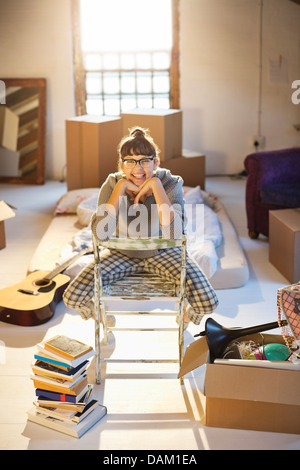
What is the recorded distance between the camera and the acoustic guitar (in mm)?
3488

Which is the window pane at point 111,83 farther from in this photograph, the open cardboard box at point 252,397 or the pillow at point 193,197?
the open cardboard box at point 252,397

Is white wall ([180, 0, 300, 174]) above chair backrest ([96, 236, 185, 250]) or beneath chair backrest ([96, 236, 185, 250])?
above

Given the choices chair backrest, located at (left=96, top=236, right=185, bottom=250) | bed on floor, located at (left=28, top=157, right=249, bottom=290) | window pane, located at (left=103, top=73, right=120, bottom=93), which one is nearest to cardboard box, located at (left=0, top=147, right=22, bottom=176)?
window pane, located at (left=103, top=73, right=120, bottom=93)

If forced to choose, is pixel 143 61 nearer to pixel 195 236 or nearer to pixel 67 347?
pixel 195 236

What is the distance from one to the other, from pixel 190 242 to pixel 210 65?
11.7 feet

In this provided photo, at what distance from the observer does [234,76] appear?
7293 mm

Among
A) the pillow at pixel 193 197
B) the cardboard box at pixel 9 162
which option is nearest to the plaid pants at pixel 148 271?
the pillow at pixel 193 197

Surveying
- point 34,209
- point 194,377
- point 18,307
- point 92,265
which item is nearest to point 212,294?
point 194,377

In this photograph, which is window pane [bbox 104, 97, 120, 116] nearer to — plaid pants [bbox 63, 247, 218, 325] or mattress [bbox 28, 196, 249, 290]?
mattress [bbox 28, 196, 249, 290]

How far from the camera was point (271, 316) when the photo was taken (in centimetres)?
361

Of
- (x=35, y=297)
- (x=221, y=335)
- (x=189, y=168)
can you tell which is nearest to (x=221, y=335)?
(x=221, y=335)

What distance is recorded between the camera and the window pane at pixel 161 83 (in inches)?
291

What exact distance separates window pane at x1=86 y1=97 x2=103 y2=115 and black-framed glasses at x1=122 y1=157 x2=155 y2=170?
467cm

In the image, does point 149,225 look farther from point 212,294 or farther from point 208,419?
point 208,419
